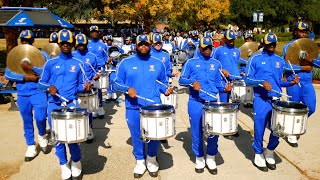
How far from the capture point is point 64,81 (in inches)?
222

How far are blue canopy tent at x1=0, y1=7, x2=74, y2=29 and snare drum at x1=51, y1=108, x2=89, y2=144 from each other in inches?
328

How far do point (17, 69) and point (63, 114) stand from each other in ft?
7.02

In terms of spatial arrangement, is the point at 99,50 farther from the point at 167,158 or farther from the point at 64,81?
the point at 64,81

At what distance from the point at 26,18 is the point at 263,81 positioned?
9.51 m

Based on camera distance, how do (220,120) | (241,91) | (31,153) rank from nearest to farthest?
1. (220,120)
2. (31,153)
3. (241,91)

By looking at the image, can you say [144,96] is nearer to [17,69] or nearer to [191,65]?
[191,65]

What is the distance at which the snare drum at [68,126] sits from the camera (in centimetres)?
495

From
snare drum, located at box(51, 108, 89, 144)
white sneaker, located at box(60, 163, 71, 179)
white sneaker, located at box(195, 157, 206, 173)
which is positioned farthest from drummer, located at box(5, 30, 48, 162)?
white sneaker, located at box(195, 157, 206, 173)

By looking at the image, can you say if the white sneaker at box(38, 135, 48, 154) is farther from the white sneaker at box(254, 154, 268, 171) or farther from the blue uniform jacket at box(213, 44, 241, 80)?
the blue uniform jacket at box(213, 44, 241, 80)

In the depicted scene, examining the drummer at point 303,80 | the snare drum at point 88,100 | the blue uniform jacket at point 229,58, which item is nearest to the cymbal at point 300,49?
the drummer at point 303,80

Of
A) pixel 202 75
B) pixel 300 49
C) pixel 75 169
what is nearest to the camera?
pixel 75 169

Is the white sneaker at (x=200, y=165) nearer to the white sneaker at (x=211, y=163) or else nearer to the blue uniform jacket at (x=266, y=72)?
the white sneaker at (x=211, y=163)

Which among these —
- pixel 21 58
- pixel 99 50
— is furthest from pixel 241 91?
pixel 21 58

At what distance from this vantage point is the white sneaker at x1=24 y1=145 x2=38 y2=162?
6.67 m
